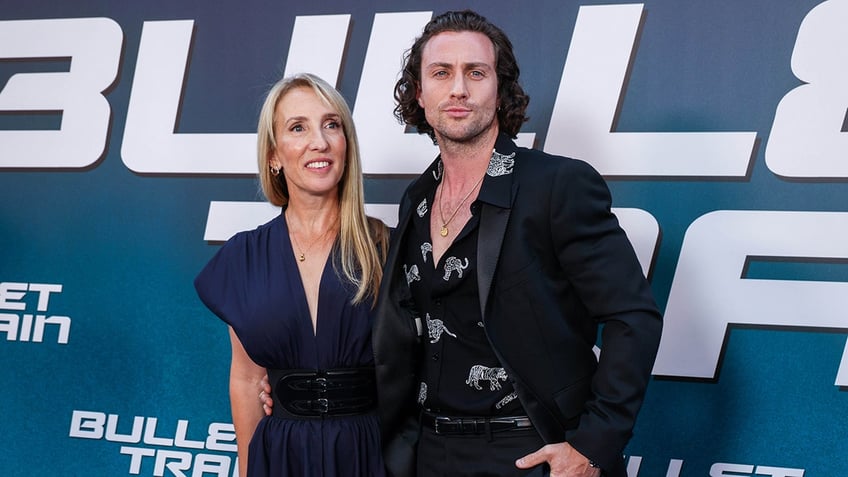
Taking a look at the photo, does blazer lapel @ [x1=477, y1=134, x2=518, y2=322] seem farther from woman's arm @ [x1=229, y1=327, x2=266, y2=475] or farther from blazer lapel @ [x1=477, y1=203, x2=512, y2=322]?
woman's arm @ [x1=229, y1=327, x2=266, y2=475]

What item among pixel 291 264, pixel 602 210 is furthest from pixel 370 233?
pixel 602 210

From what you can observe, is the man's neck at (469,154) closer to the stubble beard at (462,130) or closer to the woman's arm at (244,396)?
the stubble beard at (462,130)

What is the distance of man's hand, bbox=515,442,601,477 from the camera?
1713 millimetres

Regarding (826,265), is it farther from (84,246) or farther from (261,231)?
(84,246)

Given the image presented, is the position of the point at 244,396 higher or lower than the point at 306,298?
lower

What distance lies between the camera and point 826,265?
7.84 ft

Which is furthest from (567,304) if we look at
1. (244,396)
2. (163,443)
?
(163,443)

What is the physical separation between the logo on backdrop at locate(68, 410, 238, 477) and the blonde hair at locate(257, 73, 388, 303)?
40.5 inches

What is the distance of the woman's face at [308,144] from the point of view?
2117 mm

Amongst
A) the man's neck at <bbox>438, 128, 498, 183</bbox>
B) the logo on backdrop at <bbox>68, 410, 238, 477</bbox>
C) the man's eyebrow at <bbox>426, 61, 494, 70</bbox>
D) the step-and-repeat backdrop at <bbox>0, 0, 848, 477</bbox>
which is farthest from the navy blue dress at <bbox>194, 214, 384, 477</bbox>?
the logo on backdrop at <bbox>68, 410, 238, 477</bbox>

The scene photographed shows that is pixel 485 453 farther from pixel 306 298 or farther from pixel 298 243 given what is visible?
pixel 298 243

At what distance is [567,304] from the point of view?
179 cm

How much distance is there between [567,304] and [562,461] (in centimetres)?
30

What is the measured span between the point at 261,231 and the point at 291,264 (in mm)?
148
